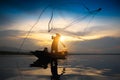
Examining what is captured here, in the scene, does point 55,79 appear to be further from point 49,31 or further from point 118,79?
point 118,79

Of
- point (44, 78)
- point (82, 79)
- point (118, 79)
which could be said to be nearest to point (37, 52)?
point (44, 78)

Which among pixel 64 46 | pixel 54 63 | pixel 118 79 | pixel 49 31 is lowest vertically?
pixel 118 79

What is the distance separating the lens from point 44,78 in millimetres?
36844

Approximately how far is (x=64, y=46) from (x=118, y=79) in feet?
60.9

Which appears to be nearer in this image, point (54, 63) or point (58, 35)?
A: point (58, 35)

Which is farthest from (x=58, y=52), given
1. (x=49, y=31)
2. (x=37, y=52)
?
(x=49, y=31)

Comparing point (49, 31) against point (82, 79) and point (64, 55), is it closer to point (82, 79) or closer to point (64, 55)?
point (64, 55)

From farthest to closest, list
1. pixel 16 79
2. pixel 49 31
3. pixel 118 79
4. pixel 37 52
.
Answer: pixel 118 79 < pixel 16 79 < pixel 37 52 < pixel 49 31

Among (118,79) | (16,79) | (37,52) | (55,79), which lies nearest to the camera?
(55,79)

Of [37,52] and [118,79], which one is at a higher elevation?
[37,52]

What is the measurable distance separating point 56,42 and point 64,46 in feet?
4.68

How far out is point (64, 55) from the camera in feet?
88.7

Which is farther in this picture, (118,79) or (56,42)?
(118,79)

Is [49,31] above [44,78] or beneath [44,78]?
above
